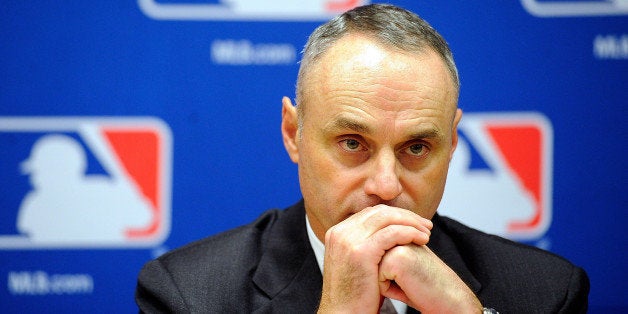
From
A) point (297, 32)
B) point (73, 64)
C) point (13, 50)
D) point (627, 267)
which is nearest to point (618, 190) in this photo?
point (627, 267)

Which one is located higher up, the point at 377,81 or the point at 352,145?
the point at 377,81

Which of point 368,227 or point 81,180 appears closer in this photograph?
point 368,227

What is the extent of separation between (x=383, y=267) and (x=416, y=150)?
341 mm

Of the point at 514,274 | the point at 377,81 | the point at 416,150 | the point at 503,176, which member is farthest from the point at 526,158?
the point at 377,81

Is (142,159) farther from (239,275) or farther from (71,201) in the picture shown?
(239,275)

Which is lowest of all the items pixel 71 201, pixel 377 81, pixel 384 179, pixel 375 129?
pixel 71 201

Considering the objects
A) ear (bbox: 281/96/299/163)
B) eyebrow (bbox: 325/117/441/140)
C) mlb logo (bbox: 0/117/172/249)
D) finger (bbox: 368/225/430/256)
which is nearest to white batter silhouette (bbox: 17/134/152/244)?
mlb logo (bbox: 0/117/172/249)

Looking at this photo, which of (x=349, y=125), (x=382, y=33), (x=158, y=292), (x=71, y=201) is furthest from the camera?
(x=71, y=201)

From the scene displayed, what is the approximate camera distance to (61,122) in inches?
121

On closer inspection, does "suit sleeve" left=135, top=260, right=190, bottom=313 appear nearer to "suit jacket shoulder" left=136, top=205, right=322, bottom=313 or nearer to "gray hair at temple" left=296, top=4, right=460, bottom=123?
"suit jacket shoulder" left=136, top=205, right=322, bottom=313

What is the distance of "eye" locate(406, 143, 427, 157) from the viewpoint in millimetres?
2184

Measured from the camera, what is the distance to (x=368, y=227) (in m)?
2.06

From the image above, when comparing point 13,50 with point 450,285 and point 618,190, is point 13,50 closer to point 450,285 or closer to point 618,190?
point 450,285

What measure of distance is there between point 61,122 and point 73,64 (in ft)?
0.74
